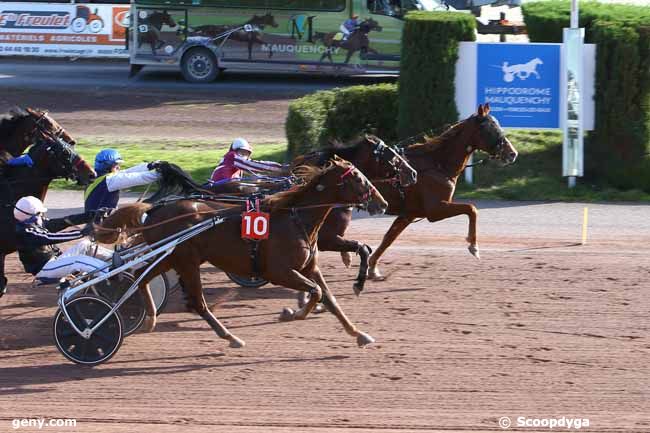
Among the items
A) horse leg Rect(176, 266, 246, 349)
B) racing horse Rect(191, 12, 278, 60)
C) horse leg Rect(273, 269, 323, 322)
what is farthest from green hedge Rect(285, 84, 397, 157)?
racing horse Rect(191, 12, 278, 60)

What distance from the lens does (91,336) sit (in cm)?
757

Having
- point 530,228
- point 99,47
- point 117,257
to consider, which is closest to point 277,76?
point 99,47

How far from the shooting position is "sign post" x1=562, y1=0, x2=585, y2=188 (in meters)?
13.2

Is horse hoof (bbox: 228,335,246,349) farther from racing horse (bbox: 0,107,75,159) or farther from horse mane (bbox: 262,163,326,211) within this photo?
racing horse (bbox: 0,107,75,159)

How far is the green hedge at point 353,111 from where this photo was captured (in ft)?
46.4

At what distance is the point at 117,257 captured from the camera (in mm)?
7922

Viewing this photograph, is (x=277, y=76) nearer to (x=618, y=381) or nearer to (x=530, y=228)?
(x=530, y=228)

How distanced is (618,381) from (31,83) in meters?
16.4

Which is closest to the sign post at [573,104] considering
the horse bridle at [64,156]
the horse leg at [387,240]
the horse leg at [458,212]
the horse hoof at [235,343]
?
→ the horse leg at [458,212]

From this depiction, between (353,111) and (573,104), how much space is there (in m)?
2.99

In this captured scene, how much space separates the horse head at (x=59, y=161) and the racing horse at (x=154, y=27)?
1185 centimetres

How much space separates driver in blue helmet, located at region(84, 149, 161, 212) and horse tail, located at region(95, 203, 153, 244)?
41cm

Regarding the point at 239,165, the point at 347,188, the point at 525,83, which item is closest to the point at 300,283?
the point at 347,188

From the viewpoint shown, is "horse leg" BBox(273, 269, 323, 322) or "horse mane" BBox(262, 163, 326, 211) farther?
"horse mane" BBox(262, 163, 326, 211)
